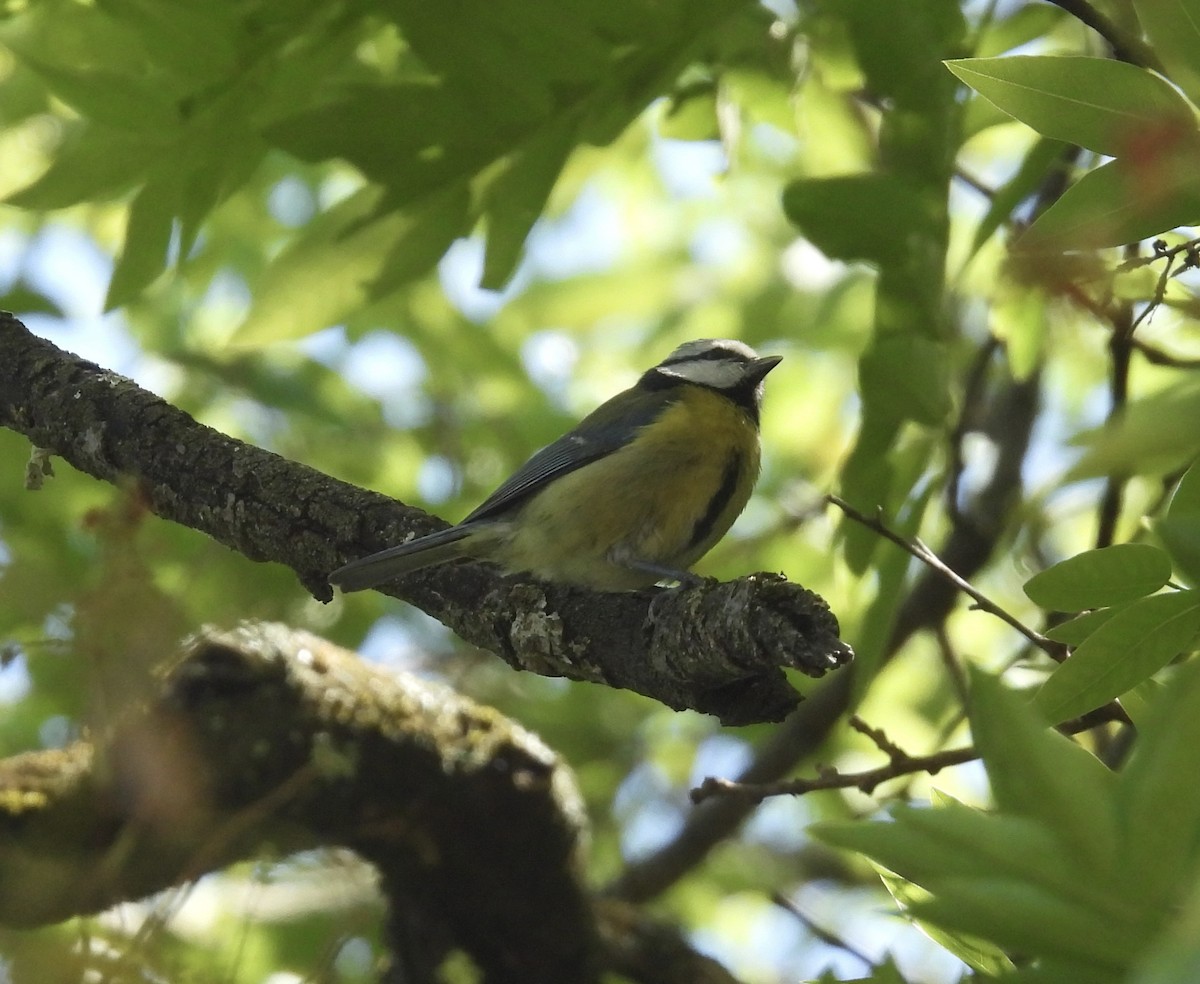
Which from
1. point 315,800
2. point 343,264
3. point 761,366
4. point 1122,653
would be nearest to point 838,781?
point 1122,653

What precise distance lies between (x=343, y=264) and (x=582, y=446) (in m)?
1.25

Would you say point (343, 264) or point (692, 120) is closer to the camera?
point (343, 264)

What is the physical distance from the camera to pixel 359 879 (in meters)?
3.85

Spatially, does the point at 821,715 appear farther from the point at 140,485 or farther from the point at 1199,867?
the point at 1199,867

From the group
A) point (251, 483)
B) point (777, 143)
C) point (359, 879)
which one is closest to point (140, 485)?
point (251, 483)

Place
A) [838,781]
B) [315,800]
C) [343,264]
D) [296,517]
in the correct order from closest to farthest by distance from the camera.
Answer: [838,781]
[296,517]
[343,264]
[315,800]

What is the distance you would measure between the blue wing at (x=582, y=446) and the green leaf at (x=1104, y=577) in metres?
2.44

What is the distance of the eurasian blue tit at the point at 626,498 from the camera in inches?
157

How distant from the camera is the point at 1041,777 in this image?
1.20m

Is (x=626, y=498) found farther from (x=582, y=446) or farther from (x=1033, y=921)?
(x=1033, y=921)

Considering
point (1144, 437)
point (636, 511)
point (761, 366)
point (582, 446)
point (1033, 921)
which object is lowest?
point (1033, 921)

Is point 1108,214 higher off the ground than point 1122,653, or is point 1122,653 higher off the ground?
point 1108,214

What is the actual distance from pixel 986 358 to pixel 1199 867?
10.9ft

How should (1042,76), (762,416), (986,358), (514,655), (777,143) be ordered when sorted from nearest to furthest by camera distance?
(1042,76)
(514,655)
(986,358)
(762,416)
(777,143)
